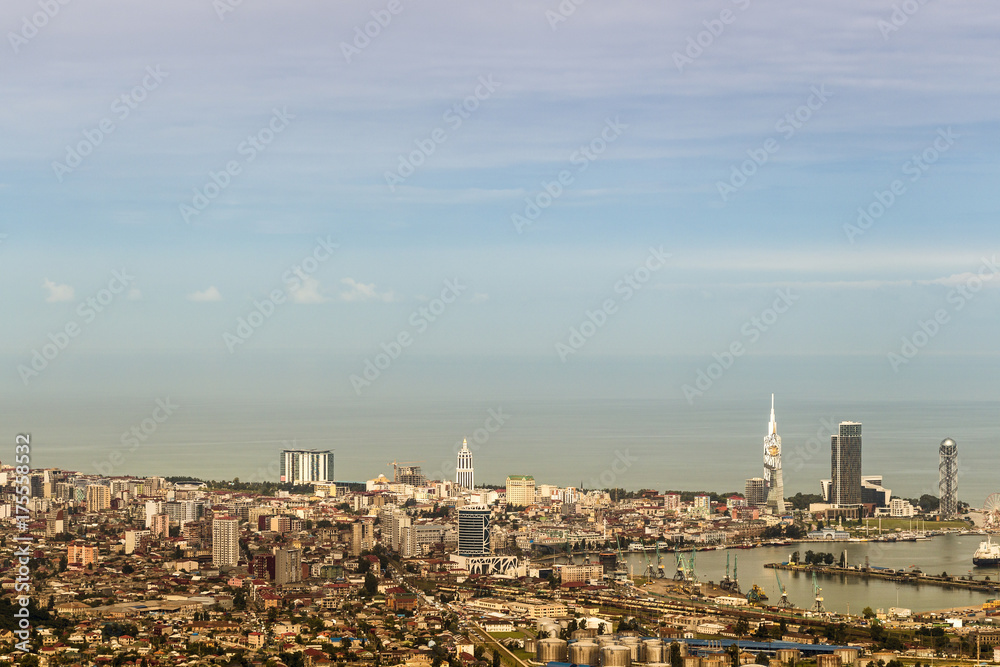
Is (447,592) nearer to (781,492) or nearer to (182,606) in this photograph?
(182,606)

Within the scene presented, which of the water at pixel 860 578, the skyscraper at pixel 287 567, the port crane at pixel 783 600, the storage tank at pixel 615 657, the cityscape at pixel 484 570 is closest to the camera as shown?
the storage tank at pixel 615 657

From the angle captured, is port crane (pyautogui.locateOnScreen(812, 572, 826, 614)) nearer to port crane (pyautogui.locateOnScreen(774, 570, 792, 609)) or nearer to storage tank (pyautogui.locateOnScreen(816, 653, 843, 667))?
port crane (pyautogui.locateOnScreen(774, 570, 792, 609))

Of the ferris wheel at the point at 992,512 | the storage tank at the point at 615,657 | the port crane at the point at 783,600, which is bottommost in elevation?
the port crane at the point at 783,600

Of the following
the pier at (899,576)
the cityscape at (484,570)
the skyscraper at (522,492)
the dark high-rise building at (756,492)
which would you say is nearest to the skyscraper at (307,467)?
the cityscape at (484,570)

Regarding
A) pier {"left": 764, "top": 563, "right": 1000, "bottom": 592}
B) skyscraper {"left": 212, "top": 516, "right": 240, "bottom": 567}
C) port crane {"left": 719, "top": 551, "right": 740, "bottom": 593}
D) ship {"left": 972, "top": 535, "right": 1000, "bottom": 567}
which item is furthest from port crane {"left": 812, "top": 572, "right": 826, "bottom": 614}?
skyscraper {"left": 212, "top": 516, "right": 240, "bottom": 567}

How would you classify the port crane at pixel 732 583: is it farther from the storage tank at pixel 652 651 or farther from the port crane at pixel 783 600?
the storage tank at pixel 652 651

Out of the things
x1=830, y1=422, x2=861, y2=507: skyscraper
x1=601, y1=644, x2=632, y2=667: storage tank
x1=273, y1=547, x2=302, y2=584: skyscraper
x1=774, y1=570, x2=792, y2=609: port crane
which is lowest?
x1=774, y1=570, x2=792, y2=609: port crane
